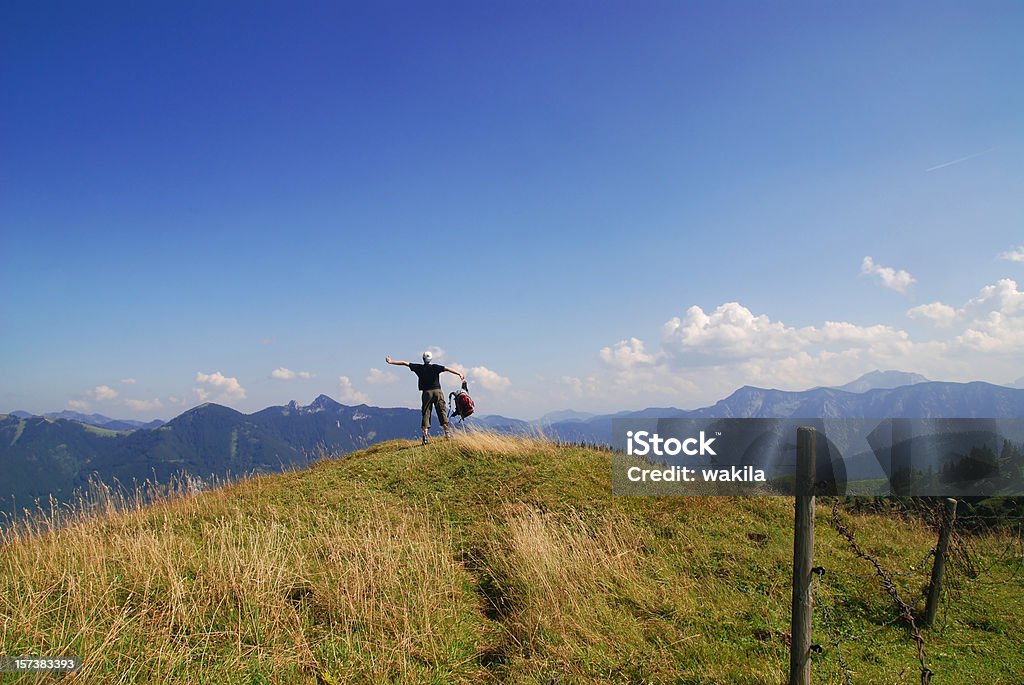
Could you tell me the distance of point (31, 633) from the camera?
17.2 ft

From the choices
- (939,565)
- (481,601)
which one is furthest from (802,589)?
(481,601)

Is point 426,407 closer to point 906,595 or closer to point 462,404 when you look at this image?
point 462,404

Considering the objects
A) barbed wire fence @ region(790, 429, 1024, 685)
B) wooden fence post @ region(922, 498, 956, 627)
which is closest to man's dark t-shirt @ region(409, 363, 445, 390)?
barbed wire fence @ region(790, 429, 1024, 685)

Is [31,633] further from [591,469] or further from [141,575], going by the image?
[591,469]

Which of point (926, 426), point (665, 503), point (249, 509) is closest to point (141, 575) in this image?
point (249, 509)

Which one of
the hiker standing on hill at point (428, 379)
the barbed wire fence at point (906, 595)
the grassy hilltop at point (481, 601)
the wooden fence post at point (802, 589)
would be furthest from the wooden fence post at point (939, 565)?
the hiker standing on hill at point (428, 379)

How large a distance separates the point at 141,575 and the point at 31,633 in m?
1.45

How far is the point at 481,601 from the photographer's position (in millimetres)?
7359

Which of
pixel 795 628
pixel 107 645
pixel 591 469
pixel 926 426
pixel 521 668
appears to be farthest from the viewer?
pixel 591 469

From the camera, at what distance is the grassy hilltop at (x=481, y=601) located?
5.44 meters

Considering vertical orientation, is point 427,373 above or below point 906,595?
above

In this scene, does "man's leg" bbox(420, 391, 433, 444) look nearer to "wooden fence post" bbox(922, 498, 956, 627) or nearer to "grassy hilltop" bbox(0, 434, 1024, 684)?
"grassy hilltop" bbox(0, 434, 1024, 684)

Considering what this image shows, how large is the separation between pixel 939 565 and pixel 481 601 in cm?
661

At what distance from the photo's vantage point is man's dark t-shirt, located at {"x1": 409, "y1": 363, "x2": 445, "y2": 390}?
16250mm
